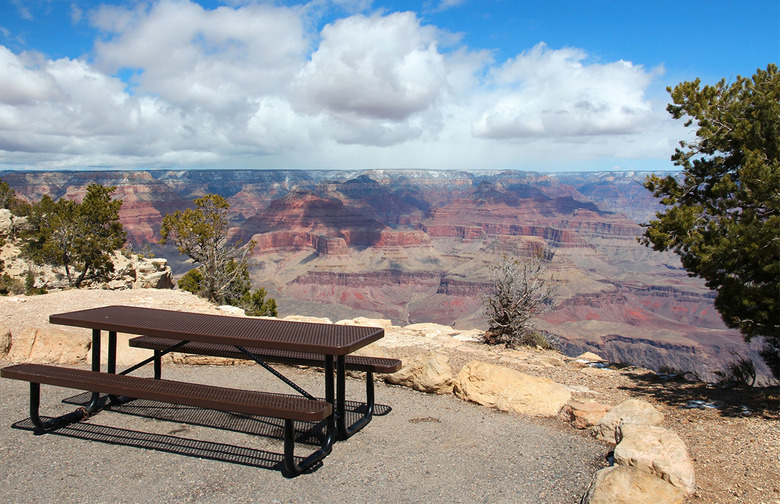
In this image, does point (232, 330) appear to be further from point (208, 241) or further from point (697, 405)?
point (208, 241)

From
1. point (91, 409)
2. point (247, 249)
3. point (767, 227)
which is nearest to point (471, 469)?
point (91, 409)

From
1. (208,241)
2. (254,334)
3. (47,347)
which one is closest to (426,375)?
(254,334)

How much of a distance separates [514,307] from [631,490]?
9273 millimetres

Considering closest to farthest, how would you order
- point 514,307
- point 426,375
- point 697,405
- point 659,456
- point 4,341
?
point 659,456 → point 697,405 → point 426,375 → point 4,341 → point 514,307

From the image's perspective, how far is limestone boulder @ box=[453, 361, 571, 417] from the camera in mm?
6840

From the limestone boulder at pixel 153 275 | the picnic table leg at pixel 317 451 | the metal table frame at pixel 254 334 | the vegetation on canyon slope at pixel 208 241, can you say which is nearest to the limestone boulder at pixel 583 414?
the metal table frame at pixel 254 334

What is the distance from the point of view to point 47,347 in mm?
8945

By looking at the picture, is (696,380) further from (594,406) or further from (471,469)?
(471,469)

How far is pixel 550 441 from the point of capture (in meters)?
5.78

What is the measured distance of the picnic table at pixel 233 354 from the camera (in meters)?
4.82

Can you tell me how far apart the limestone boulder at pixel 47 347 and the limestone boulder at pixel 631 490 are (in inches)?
342

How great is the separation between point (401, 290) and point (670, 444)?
162784 millimetres

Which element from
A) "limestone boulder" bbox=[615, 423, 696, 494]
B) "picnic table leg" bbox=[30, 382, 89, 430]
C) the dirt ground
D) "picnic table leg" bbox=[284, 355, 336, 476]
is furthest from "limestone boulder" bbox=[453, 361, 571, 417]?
"picnic table leg" bbox=[30, 382, 89, 430]

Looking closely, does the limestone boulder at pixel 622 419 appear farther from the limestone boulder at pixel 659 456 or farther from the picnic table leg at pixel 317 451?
Answer: the picnic table leg at pixel 317 451
